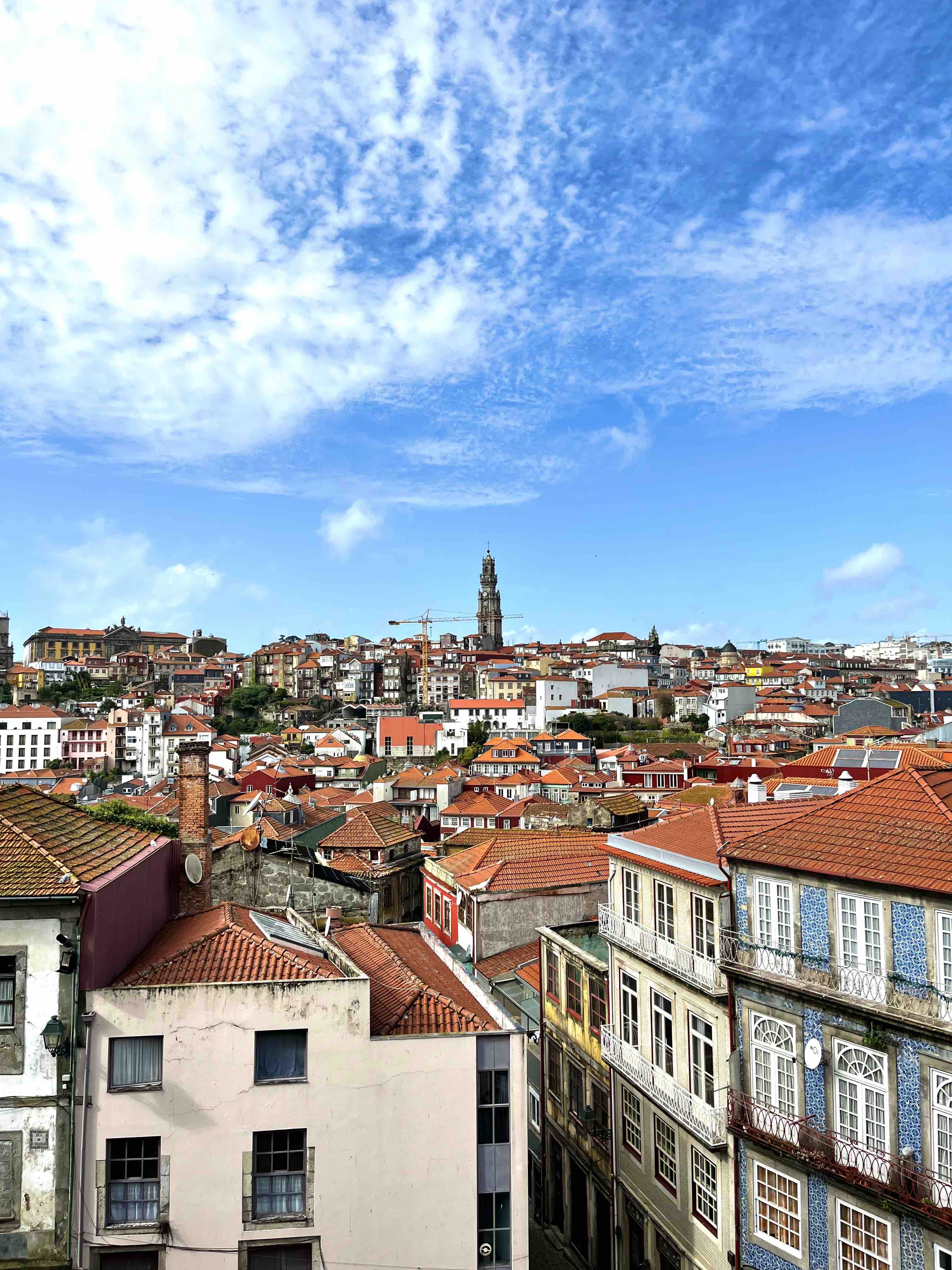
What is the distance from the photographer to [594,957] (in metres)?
18.8

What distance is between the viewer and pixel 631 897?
17.1m

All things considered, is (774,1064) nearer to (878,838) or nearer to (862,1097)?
(862,1097)

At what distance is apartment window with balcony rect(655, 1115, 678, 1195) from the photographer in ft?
50.1

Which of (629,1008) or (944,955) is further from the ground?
(944,955)

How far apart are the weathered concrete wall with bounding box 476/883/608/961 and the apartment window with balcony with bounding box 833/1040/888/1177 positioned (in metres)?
11.4

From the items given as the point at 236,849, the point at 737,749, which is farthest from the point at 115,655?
the point at 236,849

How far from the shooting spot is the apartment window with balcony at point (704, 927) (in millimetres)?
14273

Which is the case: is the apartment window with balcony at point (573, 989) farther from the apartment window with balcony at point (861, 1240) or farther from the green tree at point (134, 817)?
the green tree at point (134, 817)

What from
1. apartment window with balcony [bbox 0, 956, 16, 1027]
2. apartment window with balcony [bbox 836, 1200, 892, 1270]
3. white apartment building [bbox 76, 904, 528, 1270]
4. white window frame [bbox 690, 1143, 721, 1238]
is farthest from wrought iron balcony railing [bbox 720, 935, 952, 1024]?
apartment window with balcony [bbox 0, 956, 16, 1027]

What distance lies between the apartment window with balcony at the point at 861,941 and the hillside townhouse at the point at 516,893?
11.5 metres

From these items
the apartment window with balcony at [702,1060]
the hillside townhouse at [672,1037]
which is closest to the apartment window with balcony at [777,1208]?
the hillside townhouse at [672,1037]

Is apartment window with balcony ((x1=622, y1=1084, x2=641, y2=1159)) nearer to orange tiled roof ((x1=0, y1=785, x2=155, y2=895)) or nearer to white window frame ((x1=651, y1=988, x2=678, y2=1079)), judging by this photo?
white window frame ((x1=651, y1=988, x2=678, y2=1079))

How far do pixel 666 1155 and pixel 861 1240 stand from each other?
14.3 ft

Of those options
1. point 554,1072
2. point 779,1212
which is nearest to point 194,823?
point 554,1072
